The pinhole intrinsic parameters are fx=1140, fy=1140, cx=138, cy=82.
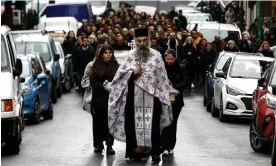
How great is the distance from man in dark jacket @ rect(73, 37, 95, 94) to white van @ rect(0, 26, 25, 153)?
505 inches

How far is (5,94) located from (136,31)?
246cm

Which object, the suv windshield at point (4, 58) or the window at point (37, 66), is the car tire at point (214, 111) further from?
the suv windshield at point (4, 58)

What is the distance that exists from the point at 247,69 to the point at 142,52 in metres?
9.37

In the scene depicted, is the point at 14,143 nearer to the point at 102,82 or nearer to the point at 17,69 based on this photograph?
the point at 17,69

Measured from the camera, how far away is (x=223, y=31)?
3803cm

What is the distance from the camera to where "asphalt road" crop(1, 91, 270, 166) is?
53.1 feet

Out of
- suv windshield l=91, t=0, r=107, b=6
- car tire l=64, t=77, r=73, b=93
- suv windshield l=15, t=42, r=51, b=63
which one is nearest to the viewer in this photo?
suv windshield l=15, t=42, r=51, b=63

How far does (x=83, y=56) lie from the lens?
31.8 meters

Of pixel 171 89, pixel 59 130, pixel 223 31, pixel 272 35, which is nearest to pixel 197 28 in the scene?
pixel 223 31

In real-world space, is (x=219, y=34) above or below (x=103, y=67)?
below

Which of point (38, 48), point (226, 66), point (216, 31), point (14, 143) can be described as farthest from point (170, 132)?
point (216, 31)

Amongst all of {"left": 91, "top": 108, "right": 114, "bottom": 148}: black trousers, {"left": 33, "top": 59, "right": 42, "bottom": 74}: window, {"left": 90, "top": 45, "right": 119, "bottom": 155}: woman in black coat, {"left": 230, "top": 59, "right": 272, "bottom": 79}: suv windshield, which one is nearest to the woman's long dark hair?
{"left": 90, "top": 45, "right": 119, "bottom": 155}: woman in black coat

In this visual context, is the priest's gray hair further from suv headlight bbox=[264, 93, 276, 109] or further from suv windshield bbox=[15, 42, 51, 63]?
suv windshield bbox=[15, 42, 51, 63]

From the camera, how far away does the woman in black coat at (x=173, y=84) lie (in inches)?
656
